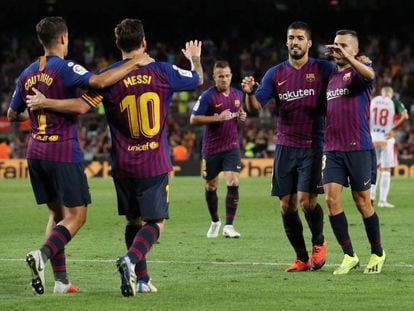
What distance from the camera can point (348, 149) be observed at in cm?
1070

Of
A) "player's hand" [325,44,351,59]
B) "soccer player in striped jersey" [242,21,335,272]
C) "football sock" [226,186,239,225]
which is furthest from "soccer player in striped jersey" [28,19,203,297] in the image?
"football sock" [226,186,239,225]

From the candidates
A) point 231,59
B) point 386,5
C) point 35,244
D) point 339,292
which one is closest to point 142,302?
point 339,292

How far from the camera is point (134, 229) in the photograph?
31.1ft

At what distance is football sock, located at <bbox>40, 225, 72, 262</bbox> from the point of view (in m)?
8.81

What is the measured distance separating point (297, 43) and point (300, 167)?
125cm

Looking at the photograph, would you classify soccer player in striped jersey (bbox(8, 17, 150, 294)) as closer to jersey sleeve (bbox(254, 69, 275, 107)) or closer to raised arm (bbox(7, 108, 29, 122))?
raised arm (bbox(7, 108, 29, 122))

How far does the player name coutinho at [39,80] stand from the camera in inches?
356

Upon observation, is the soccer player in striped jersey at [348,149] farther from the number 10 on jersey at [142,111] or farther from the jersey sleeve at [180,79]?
the number 10 on jersey at [142,111]

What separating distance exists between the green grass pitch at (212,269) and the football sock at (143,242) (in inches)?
13.7

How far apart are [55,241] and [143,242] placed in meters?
0.73

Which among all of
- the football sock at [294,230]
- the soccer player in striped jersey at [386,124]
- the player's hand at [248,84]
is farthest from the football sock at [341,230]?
the soccer player in striped jersey at [386,124]

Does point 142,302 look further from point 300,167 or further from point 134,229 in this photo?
point 300,167

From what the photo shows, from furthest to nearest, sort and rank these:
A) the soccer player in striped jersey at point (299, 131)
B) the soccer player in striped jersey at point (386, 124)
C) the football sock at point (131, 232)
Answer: the soccer player in striped jersey at point (386, 124) → the soccer player in striped jersey at point (299, 131) → the football sock at point (131, 232)

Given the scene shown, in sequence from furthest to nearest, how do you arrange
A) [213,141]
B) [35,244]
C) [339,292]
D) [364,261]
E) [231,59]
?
[231,59] < [213,141] < [35,244] < [364,261] < [339,292]
